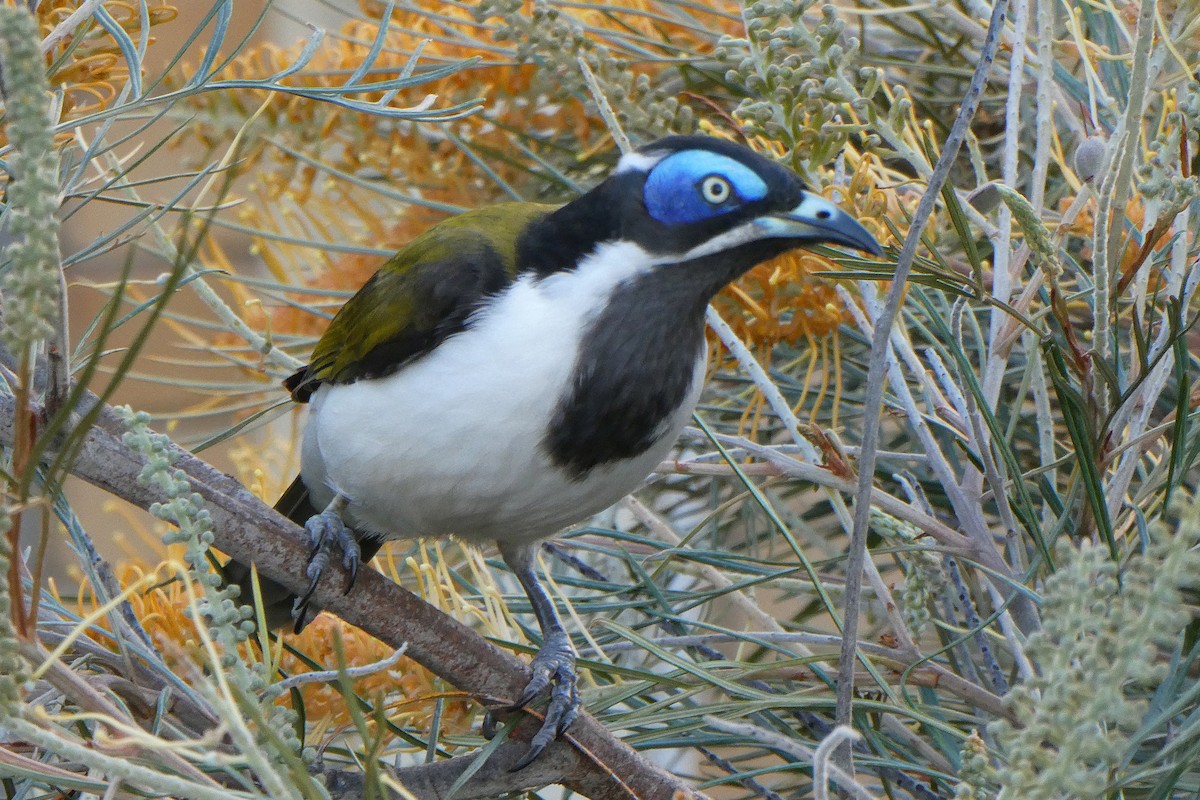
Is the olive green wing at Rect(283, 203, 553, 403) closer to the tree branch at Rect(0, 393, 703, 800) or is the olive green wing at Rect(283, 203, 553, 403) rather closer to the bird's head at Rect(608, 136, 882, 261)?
the bird's head at Rect(608, 136, 882, 261)

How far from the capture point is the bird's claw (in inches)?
36.9

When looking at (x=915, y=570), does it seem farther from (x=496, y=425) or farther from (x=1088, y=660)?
(x=1088, y=660)

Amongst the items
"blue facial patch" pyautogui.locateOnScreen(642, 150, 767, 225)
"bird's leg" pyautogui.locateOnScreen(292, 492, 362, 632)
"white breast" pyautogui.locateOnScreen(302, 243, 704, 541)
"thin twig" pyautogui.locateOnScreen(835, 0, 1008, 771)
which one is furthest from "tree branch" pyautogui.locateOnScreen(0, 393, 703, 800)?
"blue facial patch" pyautogui.locateOnScreen(642, 150, 767, 225)

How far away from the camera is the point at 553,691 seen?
1.09m

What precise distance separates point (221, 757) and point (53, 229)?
7.5 inches

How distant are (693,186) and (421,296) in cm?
29

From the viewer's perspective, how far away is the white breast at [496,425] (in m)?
1.11

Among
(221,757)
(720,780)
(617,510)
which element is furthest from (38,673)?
(617,510)

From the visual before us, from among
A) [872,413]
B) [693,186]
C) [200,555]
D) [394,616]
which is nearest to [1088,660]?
[872,413]

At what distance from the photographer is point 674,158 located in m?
1.11

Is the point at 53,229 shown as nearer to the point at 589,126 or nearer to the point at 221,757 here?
the point at 221,757

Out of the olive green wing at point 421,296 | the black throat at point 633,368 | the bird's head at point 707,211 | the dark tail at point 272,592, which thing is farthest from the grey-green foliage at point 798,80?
the dark tail at point 272,592

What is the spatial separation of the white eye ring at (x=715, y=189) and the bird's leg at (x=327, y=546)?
40 centimetres

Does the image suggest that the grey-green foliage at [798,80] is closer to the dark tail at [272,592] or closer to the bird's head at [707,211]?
the bird's head at [707,211]
